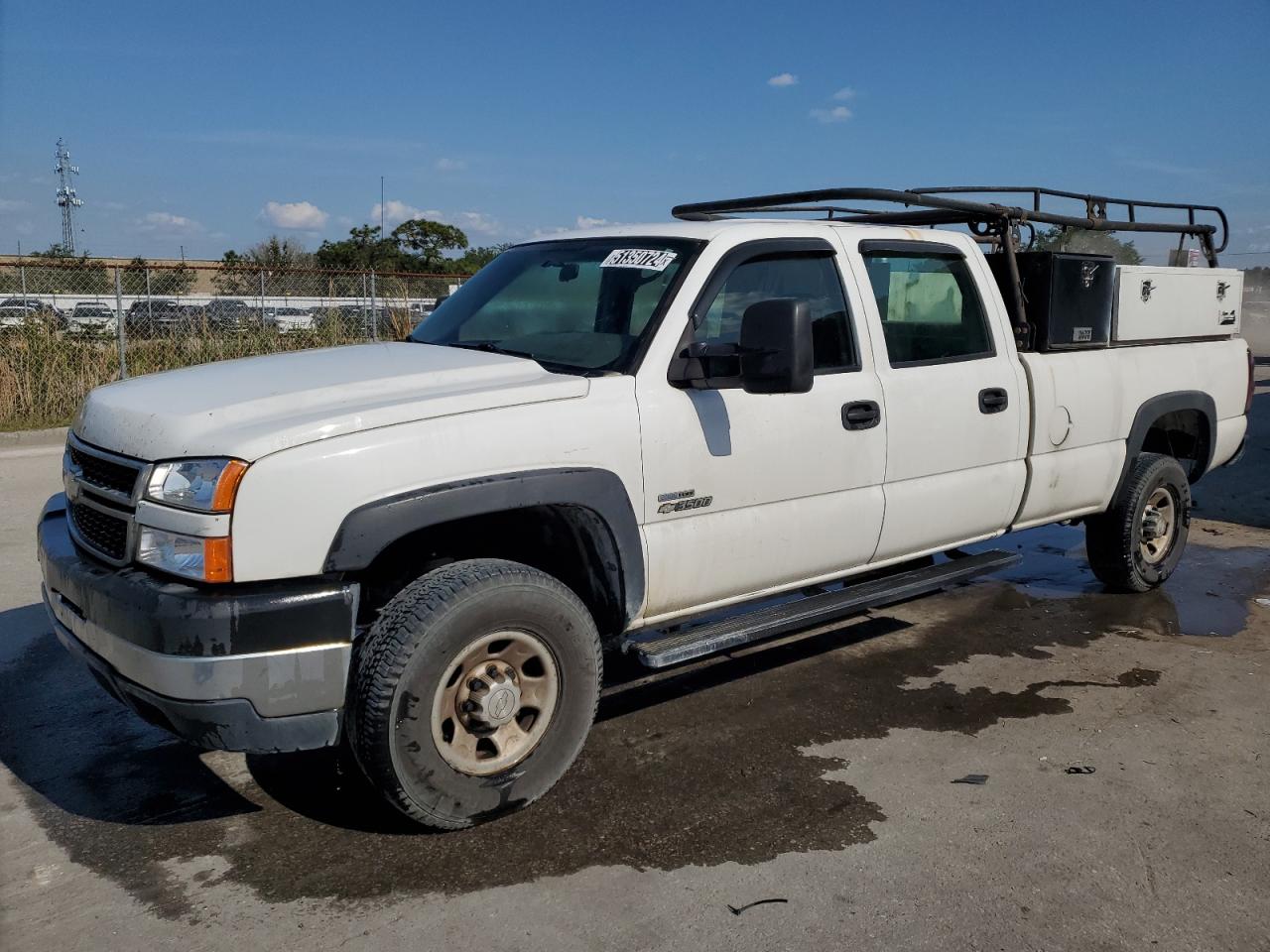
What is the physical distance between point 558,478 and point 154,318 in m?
13.9

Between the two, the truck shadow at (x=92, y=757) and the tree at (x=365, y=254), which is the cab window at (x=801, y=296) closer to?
the truck shadow at (x=92, y=757)

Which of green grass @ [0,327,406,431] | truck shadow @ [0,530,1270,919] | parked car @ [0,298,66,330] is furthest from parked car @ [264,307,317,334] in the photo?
truck shadow @ [0,530,1270,919]

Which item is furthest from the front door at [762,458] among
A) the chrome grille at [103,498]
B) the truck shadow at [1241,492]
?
the truck shadow at [1241,492]

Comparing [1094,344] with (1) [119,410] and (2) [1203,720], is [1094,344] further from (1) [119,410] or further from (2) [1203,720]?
(1) [119,410]

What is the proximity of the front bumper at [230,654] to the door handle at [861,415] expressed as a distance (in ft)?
6.96

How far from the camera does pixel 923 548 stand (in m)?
4.92

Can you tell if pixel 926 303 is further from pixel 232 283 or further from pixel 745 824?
pixel 232 283

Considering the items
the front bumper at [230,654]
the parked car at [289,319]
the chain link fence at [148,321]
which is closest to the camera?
the front bumper at [230,654]

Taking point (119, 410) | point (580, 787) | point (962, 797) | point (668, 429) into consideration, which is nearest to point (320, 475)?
point (119, 410)

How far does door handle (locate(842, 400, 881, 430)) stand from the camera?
4.36 metres

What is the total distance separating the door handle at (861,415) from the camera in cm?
436

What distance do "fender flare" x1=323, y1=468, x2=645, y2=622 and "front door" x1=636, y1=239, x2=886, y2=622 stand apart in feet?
0.37

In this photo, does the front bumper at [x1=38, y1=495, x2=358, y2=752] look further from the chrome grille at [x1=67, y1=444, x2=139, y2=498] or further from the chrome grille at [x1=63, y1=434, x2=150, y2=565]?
the chrome grille at [x1=67, y1=444, x2=139, y2=498]

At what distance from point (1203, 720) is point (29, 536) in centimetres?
694
